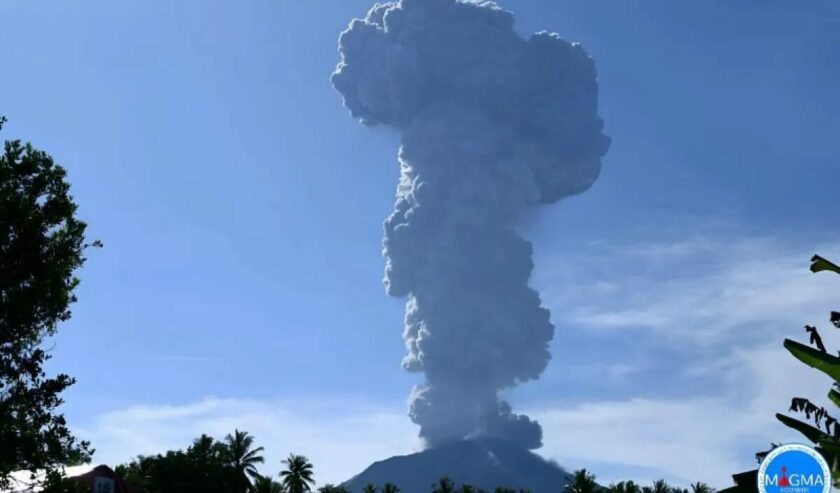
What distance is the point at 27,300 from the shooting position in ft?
79.4

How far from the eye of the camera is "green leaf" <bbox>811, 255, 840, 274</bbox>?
10.0 metres

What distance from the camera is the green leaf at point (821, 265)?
1002 cm

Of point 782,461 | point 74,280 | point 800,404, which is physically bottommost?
point 782,461

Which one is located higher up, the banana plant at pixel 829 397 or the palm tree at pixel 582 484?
the palm tree at pixel 582 484

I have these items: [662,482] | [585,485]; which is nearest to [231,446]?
[585,485]

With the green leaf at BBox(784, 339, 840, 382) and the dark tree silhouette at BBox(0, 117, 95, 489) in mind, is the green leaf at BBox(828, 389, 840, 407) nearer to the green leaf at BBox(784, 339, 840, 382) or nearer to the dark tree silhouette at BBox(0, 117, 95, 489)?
the green leaf at BBox(784, 339, 840, 382)

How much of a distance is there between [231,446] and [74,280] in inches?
3377

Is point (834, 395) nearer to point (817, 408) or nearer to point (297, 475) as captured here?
point (817, 408)

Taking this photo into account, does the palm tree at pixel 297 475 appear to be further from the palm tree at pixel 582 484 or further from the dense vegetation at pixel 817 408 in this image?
the dense vegetation at pixel 817 408

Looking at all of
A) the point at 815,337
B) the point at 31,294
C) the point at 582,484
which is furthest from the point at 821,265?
the point at 582,484

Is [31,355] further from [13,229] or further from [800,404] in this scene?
[800,404]

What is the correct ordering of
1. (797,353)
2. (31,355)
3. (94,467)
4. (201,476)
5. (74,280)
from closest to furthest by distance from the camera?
(797,353), (31,355), (74,280), (94,467), (201,476)

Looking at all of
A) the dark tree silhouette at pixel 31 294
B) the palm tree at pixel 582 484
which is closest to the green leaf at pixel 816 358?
the dark tree silhouette at pixel 31 294

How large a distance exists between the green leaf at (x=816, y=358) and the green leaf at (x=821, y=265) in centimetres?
92
